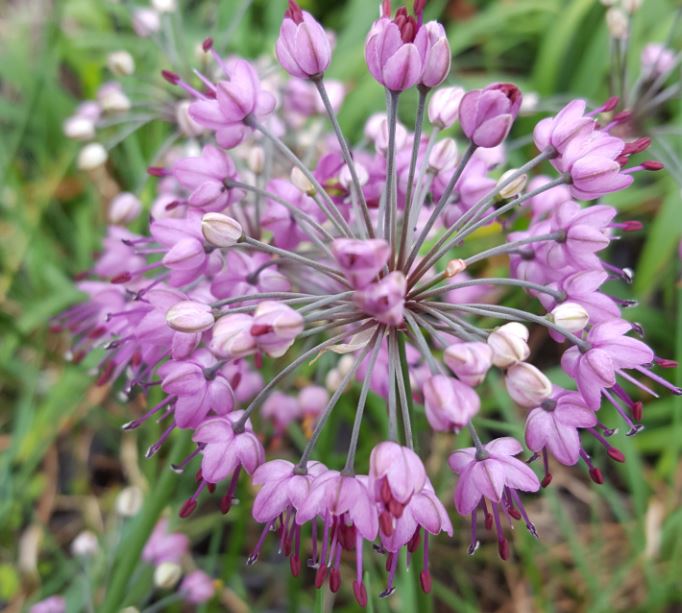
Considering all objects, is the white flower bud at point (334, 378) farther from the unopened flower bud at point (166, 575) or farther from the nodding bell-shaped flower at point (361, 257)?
the nodding bell-shaped flower at point (361, 257)

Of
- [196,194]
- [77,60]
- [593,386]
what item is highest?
[77,60]

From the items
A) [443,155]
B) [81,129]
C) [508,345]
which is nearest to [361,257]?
[508,345]

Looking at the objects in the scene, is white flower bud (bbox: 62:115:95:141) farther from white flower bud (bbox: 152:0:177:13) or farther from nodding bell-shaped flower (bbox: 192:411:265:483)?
nodding bell-shaped flower (bbox: 192:411:265:483)

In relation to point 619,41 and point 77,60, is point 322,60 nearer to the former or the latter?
point 619,41

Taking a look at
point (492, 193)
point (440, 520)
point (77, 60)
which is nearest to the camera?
point (440, 520)

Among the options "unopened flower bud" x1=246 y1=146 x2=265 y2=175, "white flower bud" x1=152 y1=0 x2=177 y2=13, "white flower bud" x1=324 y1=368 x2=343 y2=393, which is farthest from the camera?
"white flower bud" x1=152 y1=0 x2=177 y2=13

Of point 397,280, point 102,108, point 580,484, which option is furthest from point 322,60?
point 580,484

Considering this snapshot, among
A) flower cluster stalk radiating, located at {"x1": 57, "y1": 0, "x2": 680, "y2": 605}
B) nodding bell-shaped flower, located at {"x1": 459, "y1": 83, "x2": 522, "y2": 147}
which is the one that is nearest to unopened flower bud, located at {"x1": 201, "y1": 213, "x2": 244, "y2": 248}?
flower cluster stalk radiating, located at {"x1": 57, "y1": 0, "x2": 680, "y2": 605}

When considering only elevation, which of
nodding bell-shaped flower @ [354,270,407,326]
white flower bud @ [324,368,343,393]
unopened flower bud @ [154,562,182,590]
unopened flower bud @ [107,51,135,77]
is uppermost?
unopened flower bud @ [107,51,135,77]
